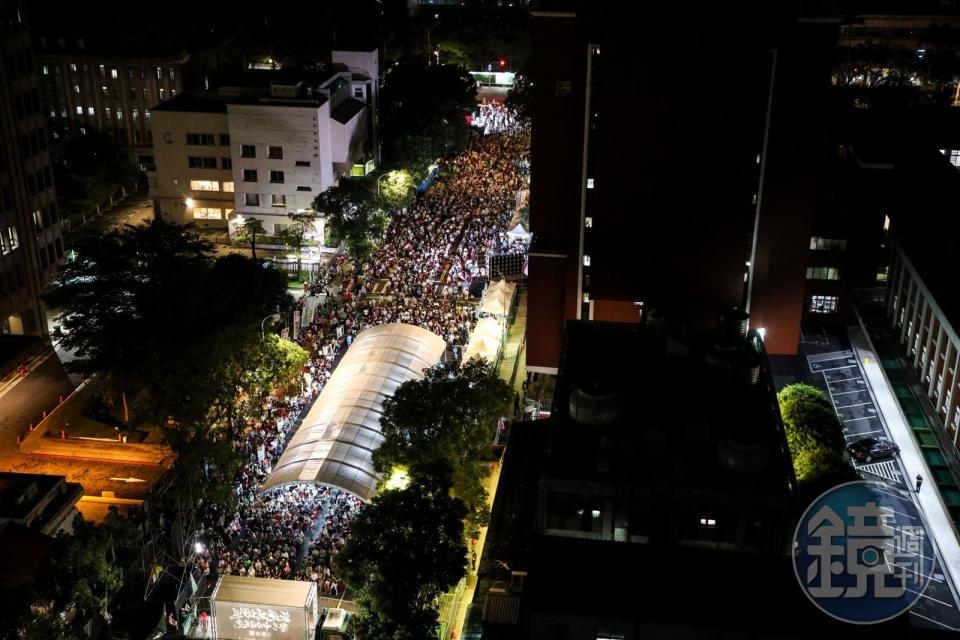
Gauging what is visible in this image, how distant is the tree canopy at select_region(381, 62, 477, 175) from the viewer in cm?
9743

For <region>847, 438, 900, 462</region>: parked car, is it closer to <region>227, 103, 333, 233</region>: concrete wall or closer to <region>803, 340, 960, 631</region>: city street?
<region>803, 340, 960, 631</region>: city street

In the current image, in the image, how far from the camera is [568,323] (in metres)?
46.5

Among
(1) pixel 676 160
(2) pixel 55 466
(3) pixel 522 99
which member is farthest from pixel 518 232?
(2) pixel 55 466

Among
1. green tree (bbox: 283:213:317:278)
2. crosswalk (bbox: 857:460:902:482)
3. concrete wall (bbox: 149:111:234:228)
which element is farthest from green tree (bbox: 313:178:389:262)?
crosswalk (bbox: 857:460:902:482)

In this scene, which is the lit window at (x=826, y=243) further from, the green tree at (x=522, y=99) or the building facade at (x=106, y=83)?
the building facade at (x=106, y=83)

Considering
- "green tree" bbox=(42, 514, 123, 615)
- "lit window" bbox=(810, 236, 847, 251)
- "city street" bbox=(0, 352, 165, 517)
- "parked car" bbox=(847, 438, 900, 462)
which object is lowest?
"city street" bbox=(0, 352, 165, 517)

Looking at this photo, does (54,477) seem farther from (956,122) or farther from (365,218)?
(956,122)

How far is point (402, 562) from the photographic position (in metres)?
35.7

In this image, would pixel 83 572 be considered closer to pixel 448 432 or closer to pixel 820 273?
pixel 448 432

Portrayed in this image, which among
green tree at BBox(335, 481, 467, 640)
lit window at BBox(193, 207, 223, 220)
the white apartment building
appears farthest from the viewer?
lit window at BBox(193, 207, 223, 220)

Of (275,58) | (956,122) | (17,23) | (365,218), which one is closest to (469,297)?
(365,218)

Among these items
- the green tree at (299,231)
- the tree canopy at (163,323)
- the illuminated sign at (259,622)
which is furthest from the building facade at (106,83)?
the illuminated sign at (259,622)

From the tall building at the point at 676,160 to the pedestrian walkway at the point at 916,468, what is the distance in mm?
5395

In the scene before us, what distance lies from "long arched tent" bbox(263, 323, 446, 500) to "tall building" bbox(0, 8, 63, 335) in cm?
2152
